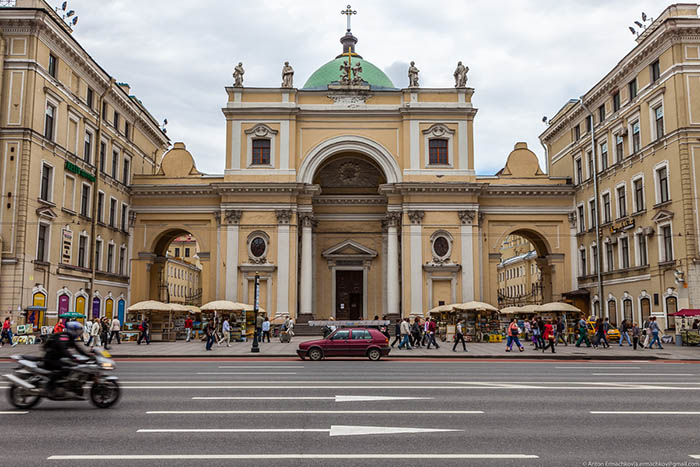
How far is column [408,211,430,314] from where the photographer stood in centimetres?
4416

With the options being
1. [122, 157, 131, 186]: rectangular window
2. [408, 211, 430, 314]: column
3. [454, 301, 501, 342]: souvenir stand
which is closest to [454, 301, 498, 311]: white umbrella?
[454, 301, 501, 342]: souvenir stand

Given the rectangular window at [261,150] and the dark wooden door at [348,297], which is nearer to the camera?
the rectangular window at [261,150]

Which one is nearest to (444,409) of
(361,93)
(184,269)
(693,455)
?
(693,455)

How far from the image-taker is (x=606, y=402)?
38.7 feet

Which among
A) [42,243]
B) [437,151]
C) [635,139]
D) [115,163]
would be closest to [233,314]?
[42,243]

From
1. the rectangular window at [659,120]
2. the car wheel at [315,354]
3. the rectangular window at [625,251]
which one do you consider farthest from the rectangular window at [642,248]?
the car wheel at [315,354]

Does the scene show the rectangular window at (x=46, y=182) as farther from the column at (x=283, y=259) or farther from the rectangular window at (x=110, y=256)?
the column at (x=283, y=259)

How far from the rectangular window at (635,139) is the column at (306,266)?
71.2 feet

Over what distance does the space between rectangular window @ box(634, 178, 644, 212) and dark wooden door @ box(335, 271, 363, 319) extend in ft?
68.7

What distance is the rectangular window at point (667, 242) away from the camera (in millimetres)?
33844

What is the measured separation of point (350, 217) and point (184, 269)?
5029cm

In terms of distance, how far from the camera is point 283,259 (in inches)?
1758

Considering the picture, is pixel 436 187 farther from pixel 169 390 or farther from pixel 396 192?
pixel 169 390

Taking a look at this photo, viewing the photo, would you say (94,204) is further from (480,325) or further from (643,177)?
(643,177)
